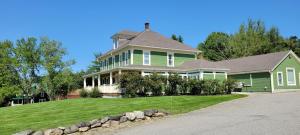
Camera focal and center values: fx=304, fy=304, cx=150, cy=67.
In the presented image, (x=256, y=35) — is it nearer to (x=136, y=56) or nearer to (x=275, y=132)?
(x=136, y=56)

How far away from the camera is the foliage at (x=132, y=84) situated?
24594 millimetres

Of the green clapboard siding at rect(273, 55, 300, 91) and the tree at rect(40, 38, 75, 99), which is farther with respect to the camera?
the tree at rect(40, 38, 75, 99)

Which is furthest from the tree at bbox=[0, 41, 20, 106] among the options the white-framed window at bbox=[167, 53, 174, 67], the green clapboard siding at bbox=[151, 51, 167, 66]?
the white-framed window at bbox=[167, 53, 174, 67]

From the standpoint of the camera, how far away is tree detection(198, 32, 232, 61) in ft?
220

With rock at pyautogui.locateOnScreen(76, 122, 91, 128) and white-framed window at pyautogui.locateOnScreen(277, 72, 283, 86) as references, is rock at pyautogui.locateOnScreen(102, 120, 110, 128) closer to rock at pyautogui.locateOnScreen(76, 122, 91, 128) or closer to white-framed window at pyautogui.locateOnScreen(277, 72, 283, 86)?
rock at pyautogui.locateOnScreen(76, 122, 91, 128)

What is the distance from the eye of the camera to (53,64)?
4081 centimetres

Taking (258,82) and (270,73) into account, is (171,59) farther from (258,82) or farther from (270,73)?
(270,73)

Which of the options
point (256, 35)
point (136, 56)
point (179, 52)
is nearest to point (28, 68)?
point (136, 56)

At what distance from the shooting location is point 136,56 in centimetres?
3247

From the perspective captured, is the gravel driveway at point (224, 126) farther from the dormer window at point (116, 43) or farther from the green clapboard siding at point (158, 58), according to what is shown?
the dormer window at point (116, 43)

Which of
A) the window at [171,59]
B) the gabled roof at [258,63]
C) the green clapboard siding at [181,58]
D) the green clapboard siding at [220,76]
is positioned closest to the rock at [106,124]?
the green clapboard siding at [220,76]

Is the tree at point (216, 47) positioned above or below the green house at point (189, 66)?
above

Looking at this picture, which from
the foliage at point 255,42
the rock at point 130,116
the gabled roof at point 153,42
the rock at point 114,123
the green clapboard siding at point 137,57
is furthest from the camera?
the foliage at point 255,42

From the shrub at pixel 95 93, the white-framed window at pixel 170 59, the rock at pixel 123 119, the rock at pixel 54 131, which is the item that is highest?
the white-framed window at pixel 170 59
